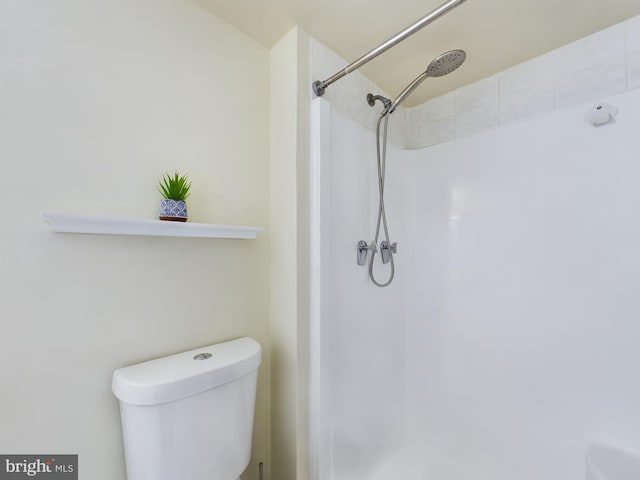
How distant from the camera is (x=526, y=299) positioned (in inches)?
53.9

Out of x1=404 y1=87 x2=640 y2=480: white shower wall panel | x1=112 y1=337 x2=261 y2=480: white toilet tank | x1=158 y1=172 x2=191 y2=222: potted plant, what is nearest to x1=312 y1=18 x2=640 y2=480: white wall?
x1=404 y1=87 x2=640 y2=480: white shower wall panel

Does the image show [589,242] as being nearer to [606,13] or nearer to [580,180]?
[580,180]

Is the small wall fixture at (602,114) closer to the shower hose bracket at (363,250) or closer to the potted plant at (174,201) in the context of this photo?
the shower hose bracket at (363,250)

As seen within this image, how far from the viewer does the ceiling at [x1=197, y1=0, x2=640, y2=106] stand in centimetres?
110

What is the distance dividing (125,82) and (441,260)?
1634mm

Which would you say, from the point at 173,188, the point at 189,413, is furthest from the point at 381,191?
the point at 189,413

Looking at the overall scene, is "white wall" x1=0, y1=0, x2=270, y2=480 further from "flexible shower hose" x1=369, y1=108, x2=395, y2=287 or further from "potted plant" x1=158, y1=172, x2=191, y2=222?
"flexible shower hose" x1=369, y1=108, x2=395, y2=287

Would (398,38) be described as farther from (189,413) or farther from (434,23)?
(189,413)

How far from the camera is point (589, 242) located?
1.22m

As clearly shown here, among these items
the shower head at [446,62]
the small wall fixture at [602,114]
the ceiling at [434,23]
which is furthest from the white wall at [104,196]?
the small wall fixture at [602,114]

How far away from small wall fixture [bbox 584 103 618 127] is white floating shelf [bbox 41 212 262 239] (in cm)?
150

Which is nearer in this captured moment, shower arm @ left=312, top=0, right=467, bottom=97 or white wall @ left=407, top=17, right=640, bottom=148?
shower arm @ left=312, top=0, right=467, bottom=97

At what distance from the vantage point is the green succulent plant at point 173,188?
0.92m

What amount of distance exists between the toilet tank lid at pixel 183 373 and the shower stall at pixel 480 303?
0.34 m
